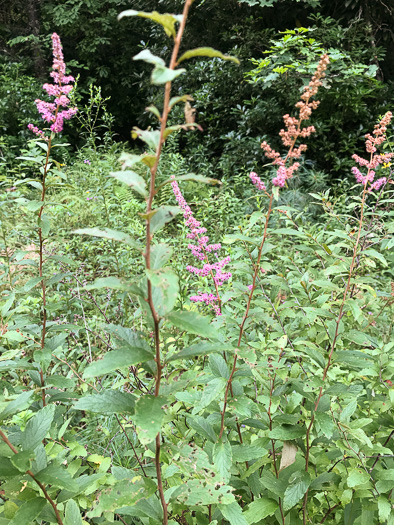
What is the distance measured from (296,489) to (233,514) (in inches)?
8.0

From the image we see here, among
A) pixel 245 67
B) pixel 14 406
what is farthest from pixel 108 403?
pixel 245 67

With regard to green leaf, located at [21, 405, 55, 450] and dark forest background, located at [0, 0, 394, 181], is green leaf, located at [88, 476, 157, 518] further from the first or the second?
dark forest background, located at [0, 0, 394, 181]

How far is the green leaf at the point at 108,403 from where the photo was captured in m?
0.68

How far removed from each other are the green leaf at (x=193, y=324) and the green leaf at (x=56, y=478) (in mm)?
446

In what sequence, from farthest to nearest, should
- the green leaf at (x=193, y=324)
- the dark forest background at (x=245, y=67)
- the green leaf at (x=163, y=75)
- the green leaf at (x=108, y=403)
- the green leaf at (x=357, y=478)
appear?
the dark forest background at (x=245, y=67) < the green leaf at (x=357, y=478) < the green leaf at (x=108, y=403) < the green leaf at (x=193, y=324) < the green leaf at (x=163, y=75)

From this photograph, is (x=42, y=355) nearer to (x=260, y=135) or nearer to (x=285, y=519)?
(x=285, y=519)

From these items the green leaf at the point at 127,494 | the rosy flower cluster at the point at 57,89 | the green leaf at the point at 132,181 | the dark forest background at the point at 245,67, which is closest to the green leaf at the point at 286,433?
the green leaf at the point at 127,494

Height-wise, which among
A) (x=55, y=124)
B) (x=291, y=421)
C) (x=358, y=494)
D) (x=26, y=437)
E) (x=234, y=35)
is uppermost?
(x=234, y=35)

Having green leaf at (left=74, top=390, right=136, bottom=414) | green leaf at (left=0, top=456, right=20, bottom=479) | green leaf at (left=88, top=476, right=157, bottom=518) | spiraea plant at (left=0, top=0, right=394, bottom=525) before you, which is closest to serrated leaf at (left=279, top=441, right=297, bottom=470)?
spiraea plant at (left=0, top=0, right=394, bottom=525)

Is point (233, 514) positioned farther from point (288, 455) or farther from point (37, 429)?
point (37, 429)

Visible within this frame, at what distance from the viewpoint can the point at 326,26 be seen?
4770 millimetres

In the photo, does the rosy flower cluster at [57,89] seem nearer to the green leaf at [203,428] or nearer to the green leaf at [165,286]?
the green leaf at [165,286]

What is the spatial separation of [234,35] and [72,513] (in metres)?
6.12

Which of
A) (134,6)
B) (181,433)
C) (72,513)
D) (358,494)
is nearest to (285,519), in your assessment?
(358,494)
